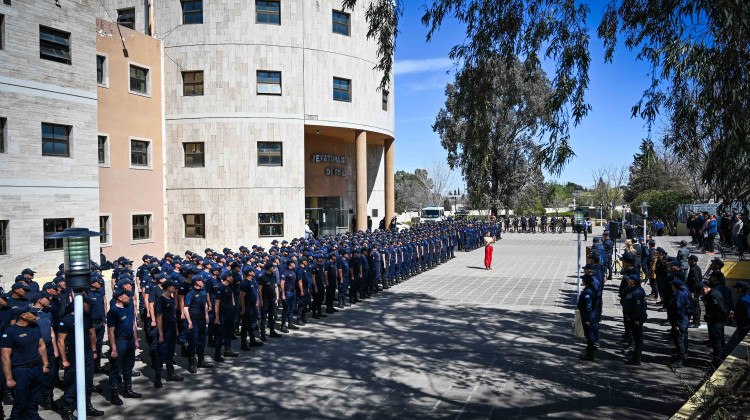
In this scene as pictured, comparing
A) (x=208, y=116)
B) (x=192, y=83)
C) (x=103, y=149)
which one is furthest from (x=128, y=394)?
(x=192, y=83)

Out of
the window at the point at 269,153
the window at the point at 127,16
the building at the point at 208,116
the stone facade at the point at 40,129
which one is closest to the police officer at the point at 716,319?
the stone facade at the point at 40,129

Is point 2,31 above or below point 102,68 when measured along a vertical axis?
below

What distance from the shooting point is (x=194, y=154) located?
25562mm

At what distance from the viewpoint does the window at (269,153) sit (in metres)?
25.9

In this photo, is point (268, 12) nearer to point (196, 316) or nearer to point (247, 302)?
point (247, 302)

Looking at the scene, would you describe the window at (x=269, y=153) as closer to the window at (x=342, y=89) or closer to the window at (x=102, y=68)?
the window at (x=342, y=89)

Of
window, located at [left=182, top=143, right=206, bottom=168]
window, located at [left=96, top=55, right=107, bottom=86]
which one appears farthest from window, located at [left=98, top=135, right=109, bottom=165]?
window, located at [left=182, top=143, right=206, bottom=168]

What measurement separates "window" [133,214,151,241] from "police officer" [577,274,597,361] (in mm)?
19658

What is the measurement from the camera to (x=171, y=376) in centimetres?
930

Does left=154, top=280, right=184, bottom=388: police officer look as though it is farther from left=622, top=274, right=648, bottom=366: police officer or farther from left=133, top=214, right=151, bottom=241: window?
left=133, top=214, right=151, bottom=241: window

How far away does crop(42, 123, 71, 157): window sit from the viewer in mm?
16688

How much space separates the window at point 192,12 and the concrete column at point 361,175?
10.1m

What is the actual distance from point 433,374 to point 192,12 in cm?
2316

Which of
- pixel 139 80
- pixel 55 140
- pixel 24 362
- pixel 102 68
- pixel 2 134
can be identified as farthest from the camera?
pixel 139 80
